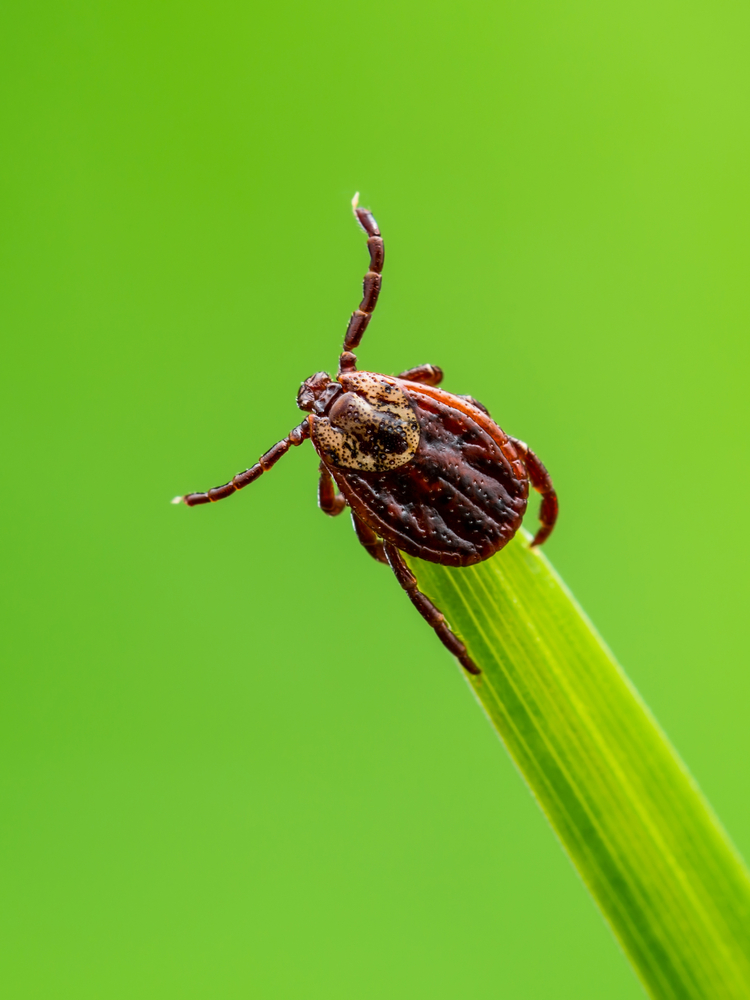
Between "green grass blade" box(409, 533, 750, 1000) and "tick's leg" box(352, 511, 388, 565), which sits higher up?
"tick's leg" box(352, 511, 388, 565)

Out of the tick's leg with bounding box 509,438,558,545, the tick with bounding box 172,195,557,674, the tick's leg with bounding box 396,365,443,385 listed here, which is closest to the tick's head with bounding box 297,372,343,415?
the tick with bounding box 172,195,557,674

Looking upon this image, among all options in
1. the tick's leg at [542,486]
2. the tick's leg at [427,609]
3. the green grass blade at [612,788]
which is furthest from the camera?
the tick's leg at [542,486]

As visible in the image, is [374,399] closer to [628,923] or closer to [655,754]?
[655,754]

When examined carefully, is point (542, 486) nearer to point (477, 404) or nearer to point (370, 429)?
point (477, 404)

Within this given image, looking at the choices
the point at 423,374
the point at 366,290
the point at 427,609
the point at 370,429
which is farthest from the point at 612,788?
the point at 366,290

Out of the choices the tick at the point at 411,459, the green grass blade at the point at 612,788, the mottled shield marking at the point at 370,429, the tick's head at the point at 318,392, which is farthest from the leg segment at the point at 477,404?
the green grass blade at the point at 612,788

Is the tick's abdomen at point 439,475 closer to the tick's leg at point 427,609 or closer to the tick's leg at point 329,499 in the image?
the tick's leg at point 427,609

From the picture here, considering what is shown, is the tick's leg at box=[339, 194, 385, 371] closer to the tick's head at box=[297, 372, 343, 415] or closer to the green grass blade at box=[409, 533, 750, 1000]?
the tick's head at box=[297, 372, 343, 415]
